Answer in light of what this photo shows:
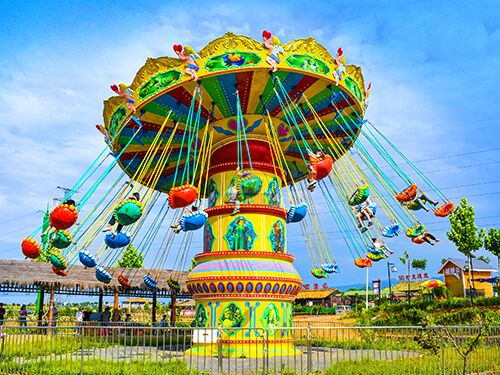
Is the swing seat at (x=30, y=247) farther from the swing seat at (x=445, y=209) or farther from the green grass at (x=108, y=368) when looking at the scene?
the swing seat at (x=445, y=209)

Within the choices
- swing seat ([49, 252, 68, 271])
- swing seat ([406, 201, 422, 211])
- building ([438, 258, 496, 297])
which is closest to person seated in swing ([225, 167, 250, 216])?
swing seat ([406, 201, 422, 211])

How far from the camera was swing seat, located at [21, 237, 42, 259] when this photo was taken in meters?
12.9

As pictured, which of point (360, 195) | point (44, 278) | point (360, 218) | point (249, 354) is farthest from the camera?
point (44, 278)

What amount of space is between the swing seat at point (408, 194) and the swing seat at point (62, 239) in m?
9.17

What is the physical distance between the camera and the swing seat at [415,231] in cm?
1389

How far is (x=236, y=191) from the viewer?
1509 centimetres

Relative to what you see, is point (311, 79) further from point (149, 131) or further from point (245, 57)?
point (149, 131)

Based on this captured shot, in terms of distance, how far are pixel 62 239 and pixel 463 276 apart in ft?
164

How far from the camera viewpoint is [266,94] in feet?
47.5

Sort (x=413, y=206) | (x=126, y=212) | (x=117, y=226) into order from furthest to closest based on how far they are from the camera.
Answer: (x=413, y=206), (x=117, y=226), (x=126, y=212)

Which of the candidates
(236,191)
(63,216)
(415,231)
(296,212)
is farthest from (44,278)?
(415,231)

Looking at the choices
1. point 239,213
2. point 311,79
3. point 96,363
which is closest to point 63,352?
Answer: point 96,363

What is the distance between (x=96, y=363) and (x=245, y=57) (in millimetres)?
8164

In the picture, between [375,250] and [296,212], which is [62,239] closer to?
[296,212]
